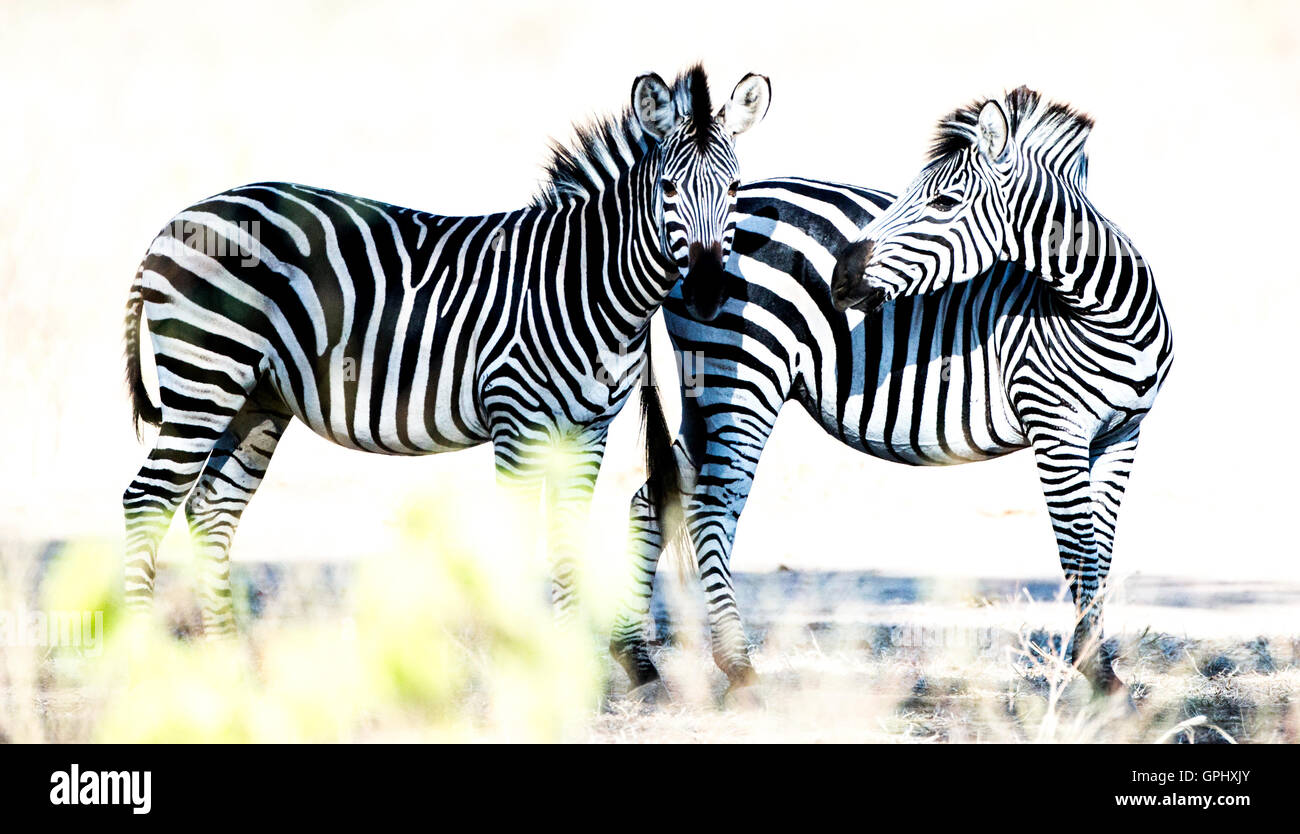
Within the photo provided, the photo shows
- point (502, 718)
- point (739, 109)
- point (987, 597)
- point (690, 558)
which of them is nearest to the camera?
point (502, 718)

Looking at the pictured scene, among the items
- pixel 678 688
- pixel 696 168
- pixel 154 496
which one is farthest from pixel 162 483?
pixel 696 168

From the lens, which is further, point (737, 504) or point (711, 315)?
point (737, 504)

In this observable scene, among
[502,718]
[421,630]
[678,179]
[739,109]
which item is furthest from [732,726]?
[739,109]

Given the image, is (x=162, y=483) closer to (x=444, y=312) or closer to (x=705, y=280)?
(x=444, y=312)

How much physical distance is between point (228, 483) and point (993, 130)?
437cm

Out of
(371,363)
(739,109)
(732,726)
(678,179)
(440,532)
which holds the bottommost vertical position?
(732,726)

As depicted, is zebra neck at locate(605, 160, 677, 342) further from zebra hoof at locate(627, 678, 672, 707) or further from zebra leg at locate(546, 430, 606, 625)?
zebra hoof at locate(627, 678, 672, 707)

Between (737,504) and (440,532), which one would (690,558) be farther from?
(440,532)

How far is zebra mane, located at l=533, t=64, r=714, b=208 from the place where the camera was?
240 inches

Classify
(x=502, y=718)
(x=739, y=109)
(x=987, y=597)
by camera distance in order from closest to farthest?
(x=502, y=718) < (x=739, y=109) < (x=987, y=597)

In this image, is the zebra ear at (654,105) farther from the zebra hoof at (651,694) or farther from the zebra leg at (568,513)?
the zebra hoof at (651,694)

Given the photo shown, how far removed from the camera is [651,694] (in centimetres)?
622

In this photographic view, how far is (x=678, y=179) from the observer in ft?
19.3

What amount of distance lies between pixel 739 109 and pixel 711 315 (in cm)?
108
